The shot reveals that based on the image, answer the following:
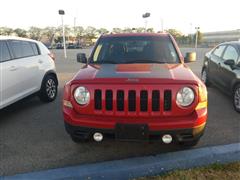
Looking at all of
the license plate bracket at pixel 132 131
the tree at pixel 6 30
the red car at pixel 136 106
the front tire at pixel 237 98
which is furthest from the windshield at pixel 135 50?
the tree at pixel 6 30

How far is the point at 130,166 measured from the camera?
3.46 meters

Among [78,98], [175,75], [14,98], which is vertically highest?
[175,75]

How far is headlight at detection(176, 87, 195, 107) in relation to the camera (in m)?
3.22

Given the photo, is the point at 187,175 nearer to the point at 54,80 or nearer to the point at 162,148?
the point at 162,148

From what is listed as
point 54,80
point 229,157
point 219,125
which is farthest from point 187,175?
point 54,80

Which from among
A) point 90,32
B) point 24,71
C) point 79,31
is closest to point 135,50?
point 24,71

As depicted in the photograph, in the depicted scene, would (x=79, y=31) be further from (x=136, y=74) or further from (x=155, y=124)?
(x=155, y=124)

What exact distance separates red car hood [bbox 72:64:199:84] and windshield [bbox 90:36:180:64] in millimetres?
402

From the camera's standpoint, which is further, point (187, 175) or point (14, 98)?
point (14, 98)

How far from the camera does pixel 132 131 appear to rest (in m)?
3.16

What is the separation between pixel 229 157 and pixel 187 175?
0.87m

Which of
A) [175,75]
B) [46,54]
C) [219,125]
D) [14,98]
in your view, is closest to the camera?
[175,75]

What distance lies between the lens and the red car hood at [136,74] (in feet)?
10.7

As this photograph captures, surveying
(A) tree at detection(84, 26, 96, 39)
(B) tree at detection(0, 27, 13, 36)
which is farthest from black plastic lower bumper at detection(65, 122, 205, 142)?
(A) tree at detection(84, 26, 96, 39)
